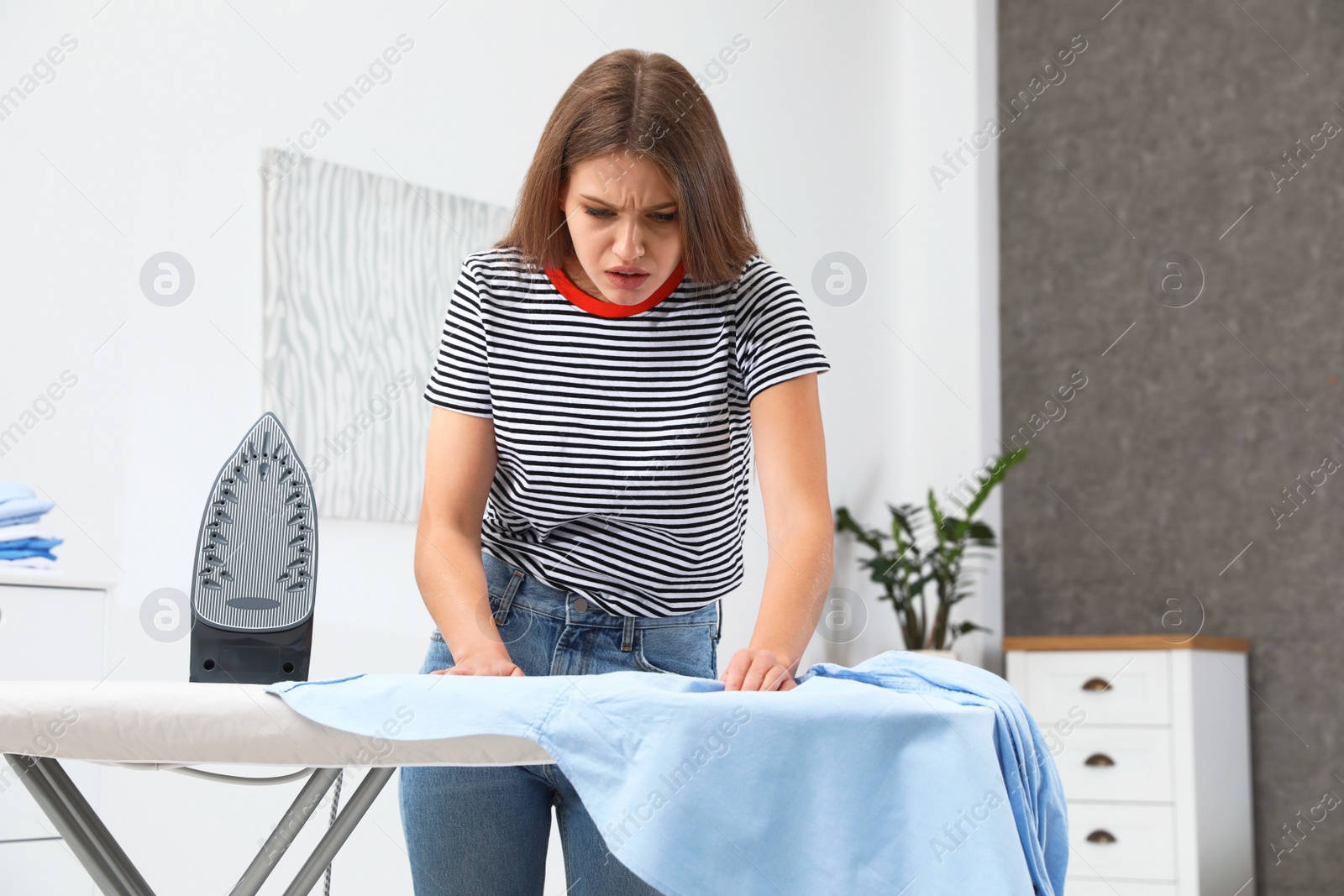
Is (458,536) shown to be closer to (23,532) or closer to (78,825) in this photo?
(78,825)

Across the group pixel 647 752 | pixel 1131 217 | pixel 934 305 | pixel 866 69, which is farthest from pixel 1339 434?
pixel 647 752

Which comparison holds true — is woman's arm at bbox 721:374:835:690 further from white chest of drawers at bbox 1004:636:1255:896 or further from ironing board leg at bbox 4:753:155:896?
white chest of drawers at bbox 1004:636:1255:896

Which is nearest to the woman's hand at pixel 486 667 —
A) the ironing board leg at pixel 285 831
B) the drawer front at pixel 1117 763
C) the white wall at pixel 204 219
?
the ironing board leg at pixel 285 831

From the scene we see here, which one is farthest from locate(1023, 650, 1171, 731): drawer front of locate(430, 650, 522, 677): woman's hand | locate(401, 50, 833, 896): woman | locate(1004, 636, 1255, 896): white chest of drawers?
locate(430, 650, 522, 677): woman's hand

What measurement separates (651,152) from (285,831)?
60cm

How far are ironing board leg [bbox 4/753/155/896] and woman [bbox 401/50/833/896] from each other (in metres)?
0.23

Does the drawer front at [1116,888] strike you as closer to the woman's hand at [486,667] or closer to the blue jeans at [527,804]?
the blue jeans at [527,804]

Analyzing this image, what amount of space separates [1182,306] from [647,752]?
3450 mm

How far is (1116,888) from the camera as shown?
3074mm

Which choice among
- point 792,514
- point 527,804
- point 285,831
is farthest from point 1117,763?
point 285,831

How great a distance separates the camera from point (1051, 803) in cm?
79

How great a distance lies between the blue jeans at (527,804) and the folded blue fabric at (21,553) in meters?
1.00

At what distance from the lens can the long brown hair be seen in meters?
1.00

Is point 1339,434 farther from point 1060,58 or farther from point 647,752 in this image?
point 647,752
